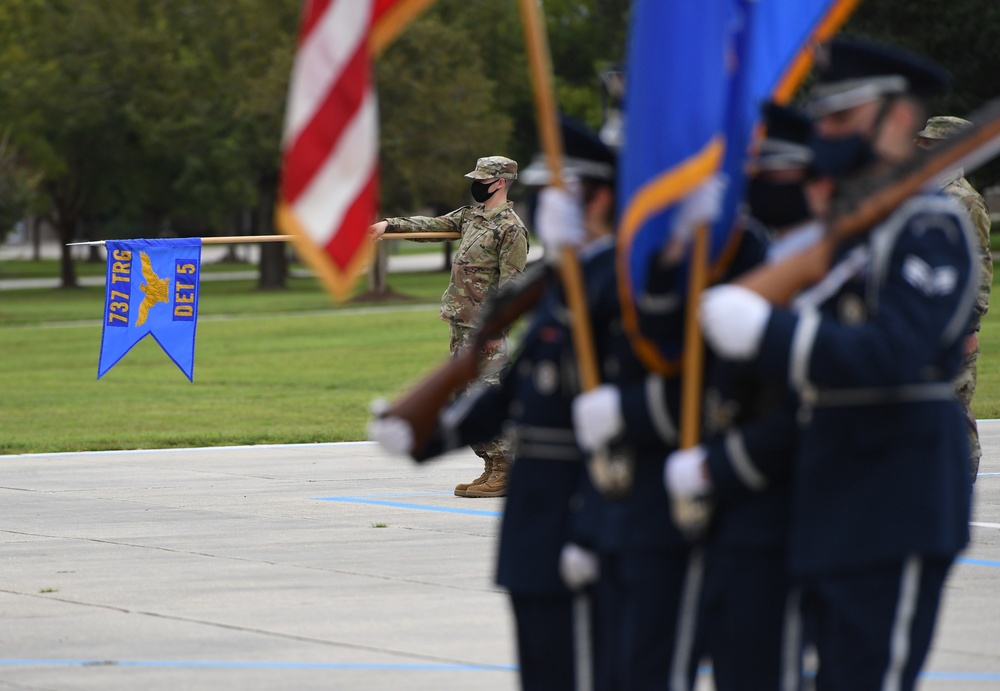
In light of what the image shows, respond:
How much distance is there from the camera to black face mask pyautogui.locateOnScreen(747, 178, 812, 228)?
4.34 meters

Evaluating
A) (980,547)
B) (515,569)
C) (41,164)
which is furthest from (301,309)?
(515,569)

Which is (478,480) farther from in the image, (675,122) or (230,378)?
(230,378)

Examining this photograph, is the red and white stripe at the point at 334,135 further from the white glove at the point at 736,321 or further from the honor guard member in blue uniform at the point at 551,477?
the white glove at the point at 736,321

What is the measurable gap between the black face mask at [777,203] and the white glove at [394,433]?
1.21 meters

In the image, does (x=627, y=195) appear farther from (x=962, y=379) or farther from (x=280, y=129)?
(x=280, y=129)

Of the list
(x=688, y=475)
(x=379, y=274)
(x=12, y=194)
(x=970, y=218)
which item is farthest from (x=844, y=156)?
(x=12, y=194)

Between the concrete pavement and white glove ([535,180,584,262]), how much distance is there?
238 centimetres

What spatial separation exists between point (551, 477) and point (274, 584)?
3.94 m

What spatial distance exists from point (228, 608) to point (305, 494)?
383 centimetres

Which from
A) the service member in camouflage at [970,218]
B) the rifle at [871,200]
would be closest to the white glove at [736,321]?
the rifle at [871,200]

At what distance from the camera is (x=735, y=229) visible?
441 centimetres

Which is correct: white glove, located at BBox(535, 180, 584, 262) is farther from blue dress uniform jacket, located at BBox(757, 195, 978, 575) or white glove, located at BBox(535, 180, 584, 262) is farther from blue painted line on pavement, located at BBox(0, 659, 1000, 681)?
blue painted line on pavement, located at BBox(0, 659, 1000, 681)

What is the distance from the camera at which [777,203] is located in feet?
14.3

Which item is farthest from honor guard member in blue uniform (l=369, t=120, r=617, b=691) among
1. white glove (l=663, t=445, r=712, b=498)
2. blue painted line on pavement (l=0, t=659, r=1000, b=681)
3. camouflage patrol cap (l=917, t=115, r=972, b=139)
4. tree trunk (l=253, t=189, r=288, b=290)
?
tree trunk (l=253, t=189, r=288, b=290)
